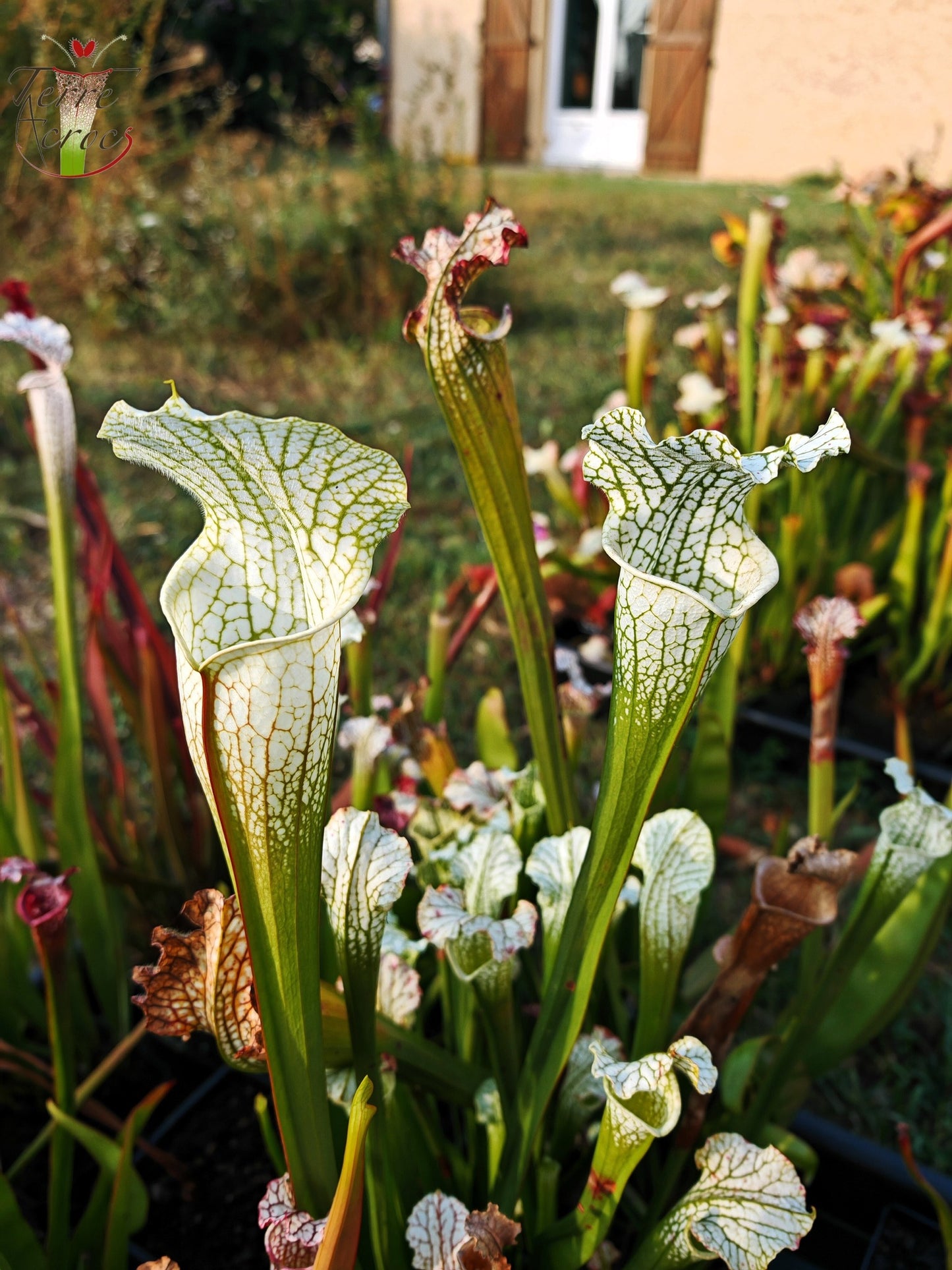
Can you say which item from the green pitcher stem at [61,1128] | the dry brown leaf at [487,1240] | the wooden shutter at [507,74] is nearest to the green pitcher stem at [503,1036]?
the dry brown leaf at [487,1240]

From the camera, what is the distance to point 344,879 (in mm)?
686

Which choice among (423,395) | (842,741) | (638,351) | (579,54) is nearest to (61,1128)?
(638,351)

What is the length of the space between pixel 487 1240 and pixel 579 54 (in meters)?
11.1

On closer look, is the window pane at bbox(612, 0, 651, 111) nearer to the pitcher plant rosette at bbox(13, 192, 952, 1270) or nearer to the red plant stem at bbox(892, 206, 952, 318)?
the red plant stem at bbox(892, 206, 952, 318)

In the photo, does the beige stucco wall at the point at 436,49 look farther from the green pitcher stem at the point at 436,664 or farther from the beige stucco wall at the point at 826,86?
the green pitcher stem at the point at 436,664

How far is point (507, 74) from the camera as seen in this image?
9344 millimetres

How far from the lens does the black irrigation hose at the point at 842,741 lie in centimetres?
181

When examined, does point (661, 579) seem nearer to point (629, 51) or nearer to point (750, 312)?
point (750, 312)

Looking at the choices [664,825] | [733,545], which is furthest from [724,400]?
[733,545]

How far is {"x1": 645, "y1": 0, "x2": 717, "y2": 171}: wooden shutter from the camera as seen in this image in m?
8.60

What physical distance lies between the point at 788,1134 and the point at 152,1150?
67 centimetres

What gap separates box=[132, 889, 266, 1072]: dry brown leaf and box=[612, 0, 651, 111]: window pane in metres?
10.7

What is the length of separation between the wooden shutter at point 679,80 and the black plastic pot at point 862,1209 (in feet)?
31.8

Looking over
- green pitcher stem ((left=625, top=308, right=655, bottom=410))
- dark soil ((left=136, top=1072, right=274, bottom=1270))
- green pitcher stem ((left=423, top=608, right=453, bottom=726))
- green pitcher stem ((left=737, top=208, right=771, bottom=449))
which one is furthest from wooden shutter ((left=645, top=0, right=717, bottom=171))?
dark soil ((left=136, top=1072, right=274, bottom=1270))
